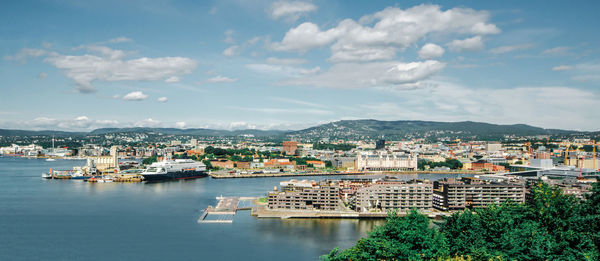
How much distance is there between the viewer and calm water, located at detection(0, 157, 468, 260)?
1143 centimetres

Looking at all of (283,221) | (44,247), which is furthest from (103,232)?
(283,221)

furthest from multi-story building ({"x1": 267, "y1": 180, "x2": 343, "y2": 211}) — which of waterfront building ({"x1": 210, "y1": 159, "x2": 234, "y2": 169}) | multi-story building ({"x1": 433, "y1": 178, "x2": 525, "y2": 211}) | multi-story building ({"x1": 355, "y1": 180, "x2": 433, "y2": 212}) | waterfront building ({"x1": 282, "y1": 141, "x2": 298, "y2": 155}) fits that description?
waterfront building ({"x1": 282, "y1": 141, "x2": 298, "y2": 155})

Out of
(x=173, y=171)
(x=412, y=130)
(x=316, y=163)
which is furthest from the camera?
(x=412, y=130)

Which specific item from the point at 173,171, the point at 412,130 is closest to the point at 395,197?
the point at 173,171

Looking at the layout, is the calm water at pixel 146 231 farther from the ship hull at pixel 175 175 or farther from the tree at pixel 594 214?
the ship hull at pixel 175 175

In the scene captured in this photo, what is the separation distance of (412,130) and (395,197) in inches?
4036

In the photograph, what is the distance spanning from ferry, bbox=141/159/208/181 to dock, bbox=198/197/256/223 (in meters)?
11.5

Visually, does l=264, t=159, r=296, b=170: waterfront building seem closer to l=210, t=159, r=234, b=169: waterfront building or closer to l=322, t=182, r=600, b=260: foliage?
l=210, t=159, r=234, b=169: waterfront building

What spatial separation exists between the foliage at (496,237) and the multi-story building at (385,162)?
32.2 metres

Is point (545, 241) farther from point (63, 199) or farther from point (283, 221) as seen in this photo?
point (63, 199)

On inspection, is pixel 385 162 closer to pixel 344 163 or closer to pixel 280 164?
pixel 344 163

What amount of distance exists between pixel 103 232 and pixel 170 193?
9.44 metres

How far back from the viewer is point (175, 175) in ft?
103

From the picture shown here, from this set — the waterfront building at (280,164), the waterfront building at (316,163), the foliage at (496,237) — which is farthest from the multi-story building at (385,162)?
the foliage at (496,237)
